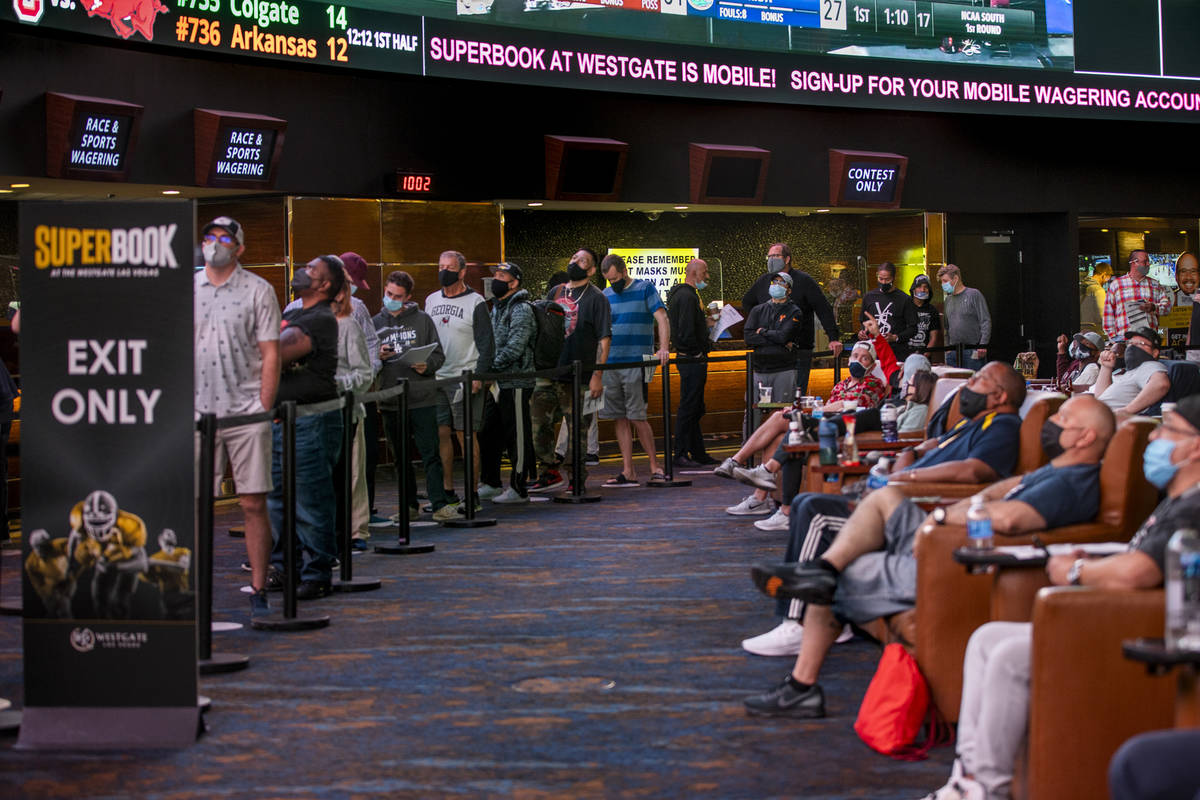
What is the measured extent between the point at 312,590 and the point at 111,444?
2.63m

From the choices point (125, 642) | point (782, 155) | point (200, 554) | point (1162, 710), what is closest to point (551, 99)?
point (782, 155)

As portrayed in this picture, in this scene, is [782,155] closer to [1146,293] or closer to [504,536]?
[1146,293]

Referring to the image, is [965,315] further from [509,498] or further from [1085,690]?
[1085,690]

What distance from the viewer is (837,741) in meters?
4.87

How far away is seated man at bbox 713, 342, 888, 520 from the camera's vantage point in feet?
31.3

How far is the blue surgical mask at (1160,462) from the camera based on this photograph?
4.17m

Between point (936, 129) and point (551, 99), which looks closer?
point (551, 99)

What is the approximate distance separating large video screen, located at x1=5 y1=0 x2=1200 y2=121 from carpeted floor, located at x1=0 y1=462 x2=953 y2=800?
4644mm

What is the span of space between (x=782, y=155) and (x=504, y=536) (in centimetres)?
728

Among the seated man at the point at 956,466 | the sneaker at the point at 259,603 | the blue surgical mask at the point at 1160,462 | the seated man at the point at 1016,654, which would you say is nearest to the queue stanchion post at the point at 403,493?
the sneaker at the point at 259,603

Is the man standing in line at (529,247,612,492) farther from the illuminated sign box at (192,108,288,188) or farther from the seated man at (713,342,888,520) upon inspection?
the illuminated sign box at (192,108,288,188)

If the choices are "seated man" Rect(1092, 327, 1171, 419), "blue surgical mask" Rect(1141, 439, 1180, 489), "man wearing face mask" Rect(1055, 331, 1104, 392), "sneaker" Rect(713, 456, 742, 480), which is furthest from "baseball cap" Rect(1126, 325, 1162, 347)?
"blue surgical mask" Rect(1141, 439, 1180, 489)

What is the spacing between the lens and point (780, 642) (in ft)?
19.8

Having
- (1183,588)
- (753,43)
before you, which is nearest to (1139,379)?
(1183,588)
